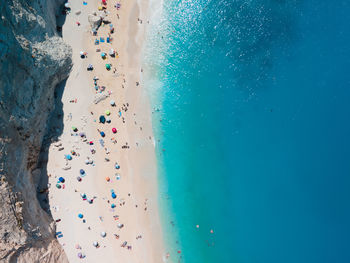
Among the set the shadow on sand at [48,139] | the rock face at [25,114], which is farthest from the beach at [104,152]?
the rock face at [25,114]

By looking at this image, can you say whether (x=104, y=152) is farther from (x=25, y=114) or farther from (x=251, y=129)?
(x=251, y=129)

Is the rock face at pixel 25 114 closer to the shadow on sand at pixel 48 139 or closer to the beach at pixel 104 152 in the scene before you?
the shadow on sand at pixel 48 139

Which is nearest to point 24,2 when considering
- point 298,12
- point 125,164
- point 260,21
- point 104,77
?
point 104,77

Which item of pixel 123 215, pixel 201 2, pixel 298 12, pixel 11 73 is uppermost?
pixel 298 12

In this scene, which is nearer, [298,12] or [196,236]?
[196,236]

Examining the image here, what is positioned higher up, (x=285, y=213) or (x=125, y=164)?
(x=285, y=213)

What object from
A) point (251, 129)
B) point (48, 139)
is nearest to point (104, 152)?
point (48, 139)

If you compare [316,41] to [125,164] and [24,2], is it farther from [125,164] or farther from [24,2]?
[24,2]
